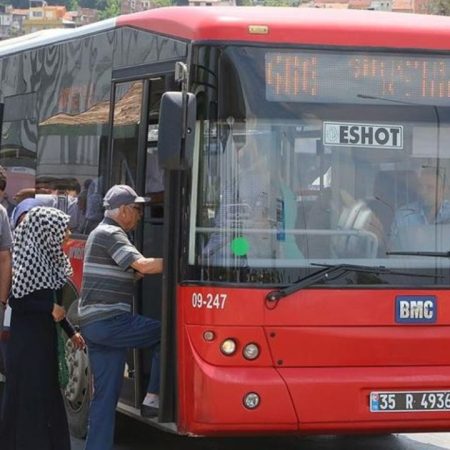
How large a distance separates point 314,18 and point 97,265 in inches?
76.6

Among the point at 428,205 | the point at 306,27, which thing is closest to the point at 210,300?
the point at 428,205

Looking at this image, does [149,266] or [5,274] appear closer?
[149,266]

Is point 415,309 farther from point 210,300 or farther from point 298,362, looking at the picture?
point 210,300

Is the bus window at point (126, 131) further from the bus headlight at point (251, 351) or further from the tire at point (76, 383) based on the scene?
the bus headlight at point (251, 351)

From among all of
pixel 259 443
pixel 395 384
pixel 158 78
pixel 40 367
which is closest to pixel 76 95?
pixel 158 78

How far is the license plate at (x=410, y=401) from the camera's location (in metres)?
6.79

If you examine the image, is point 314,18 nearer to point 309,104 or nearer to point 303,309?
point 309,104

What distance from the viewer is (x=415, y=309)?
6.88 meters

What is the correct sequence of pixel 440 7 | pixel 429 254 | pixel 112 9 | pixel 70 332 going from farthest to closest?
pixel 112 9 → pixel 440 7 → pixel 70 332 → pixel 429 254

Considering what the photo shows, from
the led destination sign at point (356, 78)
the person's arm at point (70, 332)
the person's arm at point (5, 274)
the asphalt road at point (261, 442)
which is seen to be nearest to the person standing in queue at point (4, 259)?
the person's arm at point (5, 274)

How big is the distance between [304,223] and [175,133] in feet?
3.02

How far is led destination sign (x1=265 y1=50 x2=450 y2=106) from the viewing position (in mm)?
6824

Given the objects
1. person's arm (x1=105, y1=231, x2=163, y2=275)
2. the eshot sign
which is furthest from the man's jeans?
the eshot sign

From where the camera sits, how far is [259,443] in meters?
9.01
